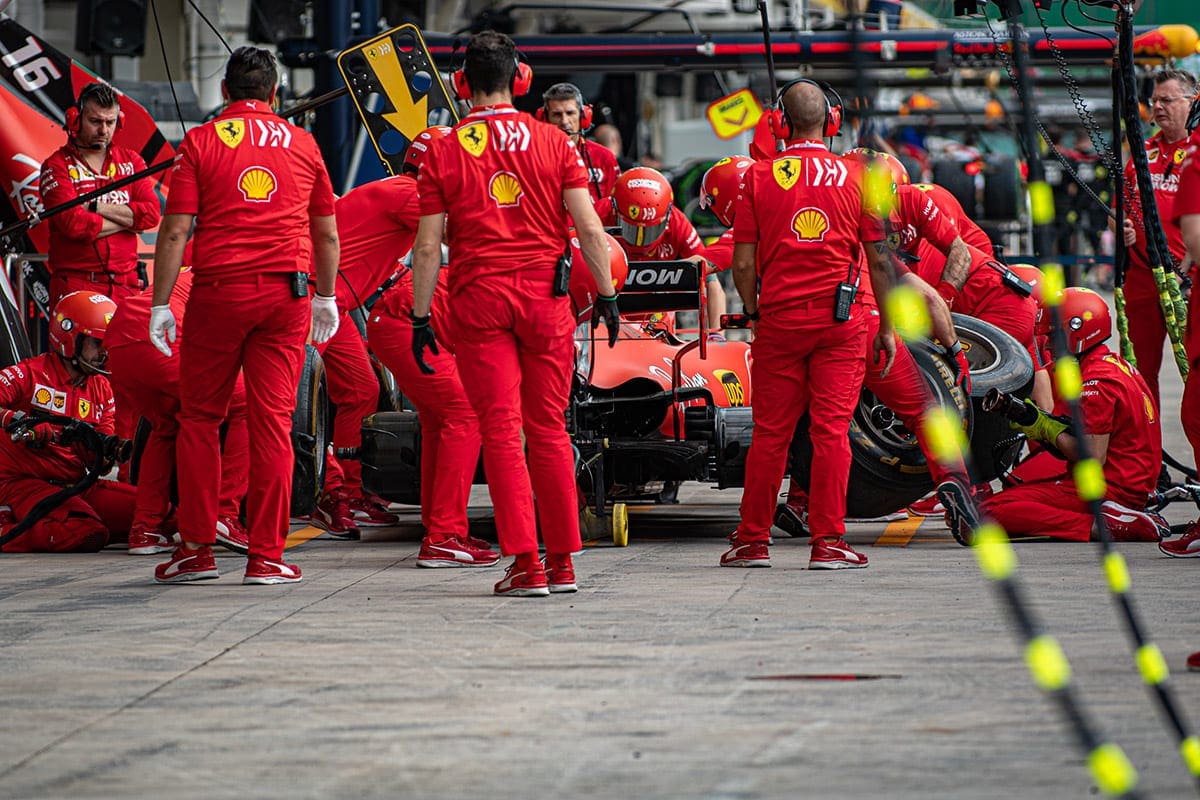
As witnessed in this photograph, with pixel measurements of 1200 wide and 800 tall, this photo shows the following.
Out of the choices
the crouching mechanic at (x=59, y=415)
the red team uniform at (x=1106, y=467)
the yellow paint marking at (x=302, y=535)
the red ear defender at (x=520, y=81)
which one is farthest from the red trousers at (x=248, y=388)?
the red team uniform at (x=1106, y=467)

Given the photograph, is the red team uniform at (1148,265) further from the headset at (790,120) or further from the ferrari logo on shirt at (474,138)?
the ferrari logo on shirt at (474,138)

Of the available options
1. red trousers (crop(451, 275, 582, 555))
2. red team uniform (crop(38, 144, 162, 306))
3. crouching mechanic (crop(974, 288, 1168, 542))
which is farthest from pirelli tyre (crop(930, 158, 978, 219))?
red trousers (crop(451, 275, 582, 555))

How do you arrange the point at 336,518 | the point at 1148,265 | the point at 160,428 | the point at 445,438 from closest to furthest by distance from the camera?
the point at 445,438 < the point at 160,428 < the point at 336,518 < the point at 1148,265

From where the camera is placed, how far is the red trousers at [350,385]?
33.8 feet

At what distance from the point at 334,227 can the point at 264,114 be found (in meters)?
0.57

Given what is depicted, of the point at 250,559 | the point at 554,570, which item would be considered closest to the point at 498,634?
the point at 554,570

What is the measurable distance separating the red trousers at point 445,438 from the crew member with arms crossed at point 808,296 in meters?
1.26

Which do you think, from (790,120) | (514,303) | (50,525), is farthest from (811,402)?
(50,525)

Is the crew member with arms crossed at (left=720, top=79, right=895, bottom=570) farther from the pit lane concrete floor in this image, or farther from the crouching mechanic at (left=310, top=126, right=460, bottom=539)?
the crouching mechanic at (left=310, top=126, right=460, bottom=539)

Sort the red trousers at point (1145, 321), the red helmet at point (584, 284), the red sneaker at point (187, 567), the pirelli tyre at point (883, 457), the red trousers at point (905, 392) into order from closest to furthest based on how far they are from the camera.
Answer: the red sneaker at point (187, 567)
the red trousers at point (905, 392)
the red helmet at point (584, 284)
the pirelli tyre at point (883, 457)
the red trousers at point (1145, 321)

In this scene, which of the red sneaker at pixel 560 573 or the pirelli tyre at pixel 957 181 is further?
the pirelli tyre at pixel 957 181

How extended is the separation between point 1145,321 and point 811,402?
3893 mm

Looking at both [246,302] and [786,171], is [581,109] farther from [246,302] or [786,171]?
[246,302]

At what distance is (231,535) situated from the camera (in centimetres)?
916
